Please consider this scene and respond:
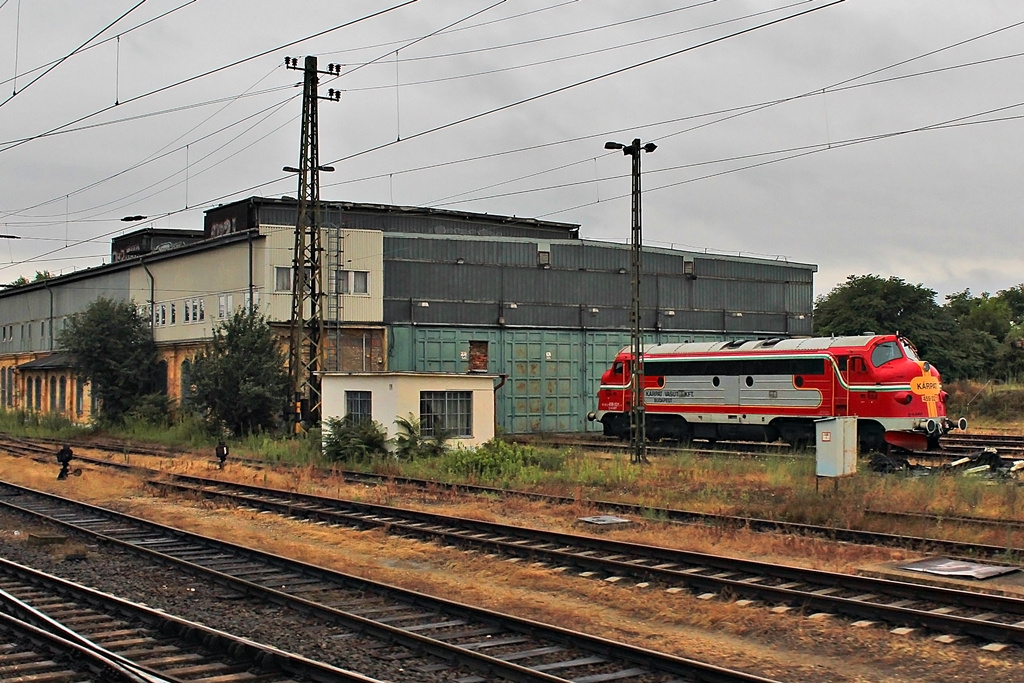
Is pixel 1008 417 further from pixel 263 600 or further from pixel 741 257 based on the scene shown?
pixel 263 600

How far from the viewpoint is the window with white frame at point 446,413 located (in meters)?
27.5

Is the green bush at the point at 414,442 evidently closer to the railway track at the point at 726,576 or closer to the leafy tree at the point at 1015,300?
the railway track at the point at 726,576

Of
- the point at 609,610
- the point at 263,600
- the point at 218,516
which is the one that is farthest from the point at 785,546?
the point at 218,516

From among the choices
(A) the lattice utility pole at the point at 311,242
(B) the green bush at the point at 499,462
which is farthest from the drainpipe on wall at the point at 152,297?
(B) the green bush at the point at 499,462

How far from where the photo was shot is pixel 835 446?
18.6 metres

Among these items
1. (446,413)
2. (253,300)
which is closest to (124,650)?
(446,413)

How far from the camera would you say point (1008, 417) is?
46312 millimetres

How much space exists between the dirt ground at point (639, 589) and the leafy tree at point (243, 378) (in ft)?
43.3

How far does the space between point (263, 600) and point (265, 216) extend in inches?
1472

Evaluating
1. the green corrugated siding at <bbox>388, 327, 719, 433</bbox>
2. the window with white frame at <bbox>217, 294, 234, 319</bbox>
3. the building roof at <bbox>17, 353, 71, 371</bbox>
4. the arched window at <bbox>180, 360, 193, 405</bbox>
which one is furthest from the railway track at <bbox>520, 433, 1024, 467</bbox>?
the building roof at <bbox>17, 353, 71, 371</bbox>

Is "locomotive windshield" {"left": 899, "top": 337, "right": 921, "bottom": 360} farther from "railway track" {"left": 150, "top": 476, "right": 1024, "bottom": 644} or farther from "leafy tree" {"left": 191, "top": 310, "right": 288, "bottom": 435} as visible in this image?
"leafy tree" {"left": 191, "top": 310, "right": 288, "bottom": 435}

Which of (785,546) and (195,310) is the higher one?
(195,310)

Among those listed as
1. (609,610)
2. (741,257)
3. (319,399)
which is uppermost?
(741,257)

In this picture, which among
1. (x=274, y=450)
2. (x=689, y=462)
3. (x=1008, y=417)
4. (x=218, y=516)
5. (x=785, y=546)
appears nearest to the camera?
(x=785, y=546)
